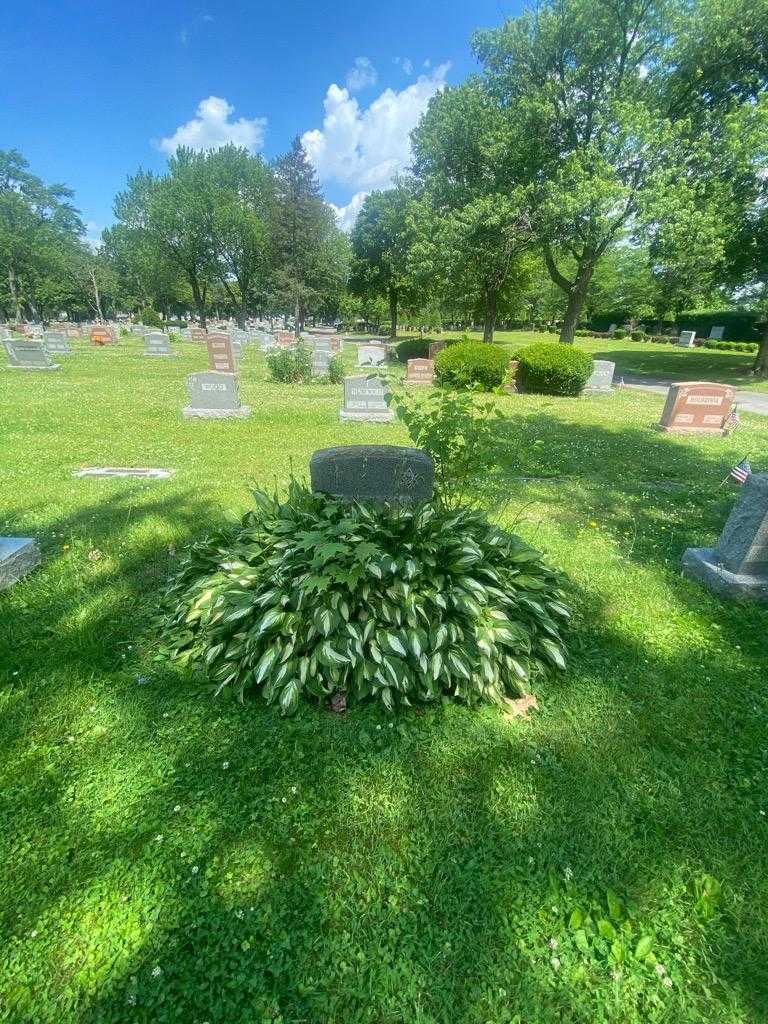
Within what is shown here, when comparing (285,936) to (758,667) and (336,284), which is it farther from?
(336,284)

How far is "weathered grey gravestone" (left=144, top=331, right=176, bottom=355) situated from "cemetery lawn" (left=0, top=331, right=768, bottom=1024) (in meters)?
24.6

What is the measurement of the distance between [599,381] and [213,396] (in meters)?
12.9

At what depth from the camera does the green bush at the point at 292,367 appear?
15672 mm

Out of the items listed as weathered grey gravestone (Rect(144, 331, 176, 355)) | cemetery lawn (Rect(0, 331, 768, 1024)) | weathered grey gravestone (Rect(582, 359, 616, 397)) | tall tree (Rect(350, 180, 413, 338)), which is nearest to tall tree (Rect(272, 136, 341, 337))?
tall tree (Rect(350, 180, 413, 338))

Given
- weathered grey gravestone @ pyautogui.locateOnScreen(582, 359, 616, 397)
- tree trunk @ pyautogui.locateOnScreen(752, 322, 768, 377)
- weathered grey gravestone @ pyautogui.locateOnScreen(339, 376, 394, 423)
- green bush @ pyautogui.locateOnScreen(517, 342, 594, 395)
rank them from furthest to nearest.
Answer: tree trunk @ pyautogui.locateOnScreen(752, 322, 768, 377) → weathered grey gravestone @ pyautogui.locateOnScreen(582, 359, 616, 397) → green bush @ pyautogui.locateOnScreen(517, 342, 594, 395) → weathered grey gravestone @ pyautogui.locateOnScreen(339, 376, 394, 423)

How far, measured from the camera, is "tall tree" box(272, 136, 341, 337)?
1866 inches

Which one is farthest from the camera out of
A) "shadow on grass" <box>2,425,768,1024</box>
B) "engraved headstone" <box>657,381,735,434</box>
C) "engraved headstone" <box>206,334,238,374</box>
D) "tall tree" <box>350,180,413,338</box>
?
"tall tree" <box>350,180,413,338</box>

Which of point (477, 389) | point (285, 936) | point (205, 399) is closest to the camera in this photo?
point (285, 936)

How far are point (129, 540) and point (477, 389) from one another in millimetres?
3552

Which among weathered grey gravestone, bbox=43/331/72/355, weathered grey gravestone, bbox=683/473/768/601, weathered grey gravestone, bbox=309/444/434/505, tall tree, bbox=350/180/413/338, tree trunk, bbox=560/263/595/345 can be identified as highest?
tall tree, bbox=350/180/413/338

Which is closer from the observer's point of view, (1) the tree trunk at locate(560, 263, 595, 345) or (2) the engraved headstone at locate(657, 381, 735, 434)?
(2) the engraved headstone at locate(657, 381, 735, 434)

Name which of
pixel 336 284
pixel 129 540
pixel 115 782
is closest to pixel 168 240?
pixel 336 284

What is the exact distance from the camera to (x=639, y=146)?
16.4m

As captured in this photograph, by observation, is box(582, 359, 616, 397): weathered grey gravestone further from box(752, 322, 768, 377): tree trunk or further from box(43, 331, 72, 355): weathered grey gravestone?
box(43, 331, 72, 355): weathered grey gravestone
